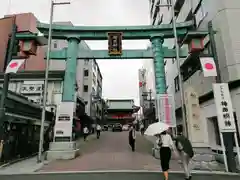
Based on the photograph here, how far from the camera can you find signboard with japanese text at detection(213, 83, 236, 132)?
881 centimetres

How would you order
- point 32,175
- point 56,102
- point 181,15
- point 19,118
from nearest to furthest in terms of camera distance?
point 32,175
point 19,118
point 181,15
point 56,102

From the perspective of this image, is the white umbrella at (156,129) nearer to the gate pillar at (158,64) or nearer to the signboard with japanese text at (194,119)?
the signboard with japanese text at (194,119)

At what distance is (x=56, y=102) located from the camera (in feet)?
71.2

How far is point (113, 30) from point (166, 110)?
7459 millimetres

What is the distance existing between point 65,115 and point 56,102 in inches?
395

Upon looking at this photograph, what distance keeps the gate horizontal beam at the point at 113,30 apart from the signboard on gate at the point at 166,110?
530 centimetres

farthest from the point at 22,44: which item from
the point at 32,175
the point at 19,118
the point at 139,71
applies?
the point at 139,71

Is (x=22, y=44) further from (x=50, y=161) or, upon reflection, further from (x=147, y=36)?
(x=147, y=36)

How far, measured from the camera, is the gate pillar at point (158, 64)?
13.8 meters

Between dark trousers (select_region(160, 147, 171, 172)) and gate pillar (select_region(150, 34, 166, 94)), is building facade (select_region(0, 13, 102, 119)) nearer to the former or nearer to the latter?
gate pillar (select_region(150, 34, 166, 94))

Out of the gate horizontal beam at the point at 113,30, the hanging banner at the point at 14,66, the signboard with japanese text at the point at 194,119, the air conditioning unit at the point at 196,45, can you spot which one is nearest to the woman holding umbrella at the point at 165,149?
the signboard with japanese text at the point at 194,119

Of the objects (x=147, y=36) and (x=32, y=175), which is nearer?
(x=32, y=175)

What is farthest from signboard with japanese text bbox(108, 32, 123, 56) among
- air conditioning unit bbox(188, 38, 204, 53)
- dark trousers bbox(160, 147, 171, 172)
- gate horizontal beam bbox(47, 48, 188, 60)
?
dark trousers bbox(160, 147, 171, 172)

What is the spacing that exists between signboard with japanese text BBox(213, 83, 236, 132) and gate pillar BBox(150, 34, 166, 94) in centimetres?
466
